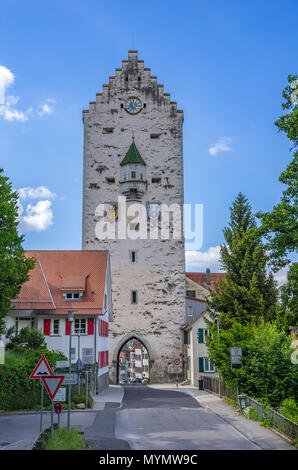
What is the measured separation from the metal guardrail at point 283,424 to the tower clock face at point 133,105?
123ft

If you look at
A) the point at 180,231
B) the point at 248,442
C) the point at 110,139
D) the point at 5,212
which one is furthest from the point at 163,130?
the point at 248,442

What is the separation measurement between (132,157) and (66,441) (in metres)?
38.3

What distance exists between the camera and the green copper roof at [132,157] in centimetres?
4918

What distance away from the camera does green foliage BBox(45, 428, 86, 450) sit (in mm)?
12334

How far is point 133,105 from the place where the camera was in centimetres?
5172

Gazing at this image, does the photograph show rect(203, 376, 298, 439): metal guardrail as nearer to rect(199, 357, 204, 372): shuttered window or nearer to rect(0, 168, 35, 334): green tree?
rect(0, 168, 35, 334): green tree

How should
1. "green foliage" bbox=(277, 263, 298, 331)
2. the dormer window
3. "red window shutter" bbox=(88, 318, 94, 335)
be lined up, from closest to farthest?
"green foliage" bbox=(277, 263, 298, 331) < "red window shutter" bbox=(88, 318, 94, 335) < the dormer window

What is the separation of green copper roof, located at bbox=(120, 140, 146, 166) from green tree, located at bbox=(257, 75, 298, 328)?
32.4m

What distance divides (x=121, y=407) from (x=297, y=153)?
15.9 m

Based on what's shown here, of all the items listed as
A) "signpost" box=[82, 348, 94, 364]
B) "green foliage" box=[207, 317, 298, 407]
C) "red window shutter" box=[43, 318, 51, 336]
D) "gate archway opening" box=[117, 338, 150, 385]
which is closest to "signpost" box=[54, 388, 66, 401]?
"green foliage" box=[207, 317, 298, 407]

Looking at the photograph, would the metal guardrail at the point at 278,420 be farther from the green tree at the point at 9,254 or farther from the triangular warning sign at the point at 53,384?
the green tree at the point at 9,254

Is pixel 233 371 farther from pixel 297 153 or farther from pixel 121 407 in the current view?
pixel 297 153

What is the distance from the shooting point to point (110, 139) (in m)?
50.8

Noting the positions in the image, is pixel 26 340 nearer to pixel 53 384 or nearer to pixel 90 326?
pixel 90 326
